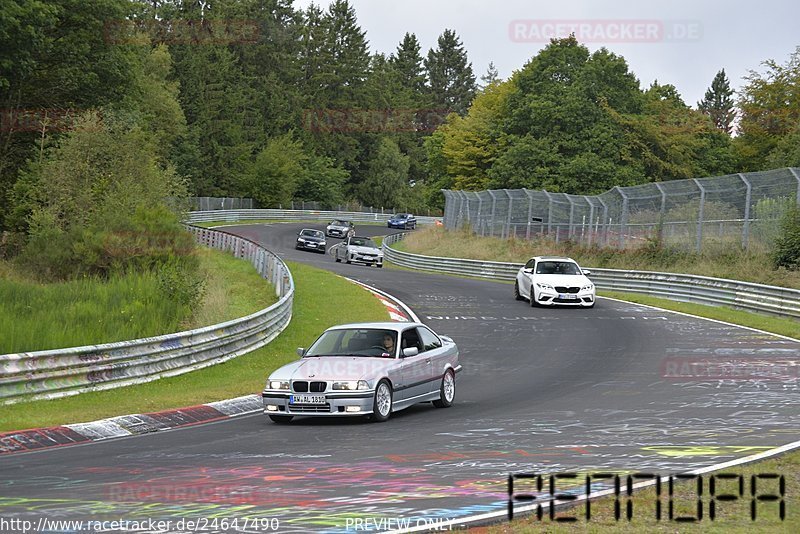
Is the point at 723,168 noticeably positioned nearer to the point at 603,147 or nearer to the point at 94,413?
the point at 603,147

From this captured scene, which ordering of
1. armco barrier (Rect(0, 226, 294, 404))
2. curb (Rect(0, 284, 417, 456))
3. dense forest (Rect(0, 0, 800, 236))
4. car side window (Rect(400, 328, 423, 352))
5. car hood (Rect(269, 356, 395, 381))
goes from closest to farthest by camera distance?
curb (Rect(0, 284, 417, 456)) < car hood (Rect(269, 356, 395, 381)) < car side window (Rect(400, 328, 423, 352)) < armco barrier (Rect(0, 226, 294, 404)) < dense forest (Rect(0, 0, 800, 236))

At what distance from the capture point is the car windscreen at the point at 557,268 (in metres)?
33.7

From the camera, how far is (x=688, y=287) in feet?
114

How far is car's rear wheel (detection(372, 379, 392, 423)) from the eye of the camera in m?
14.3

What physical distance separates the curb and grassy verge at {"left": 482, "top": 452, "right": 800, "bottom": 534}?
647cm

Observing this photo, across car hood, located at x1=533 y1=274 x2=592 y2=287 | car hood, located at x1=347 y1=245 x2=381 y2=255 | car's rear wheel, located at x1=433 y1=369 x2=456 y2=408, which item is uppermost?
car hood, located at x1=533 y1=274 x2=592 y2=287

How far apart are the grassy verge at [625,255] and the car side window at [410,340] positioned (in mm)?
18203

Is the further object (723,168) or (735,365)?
(723,168)

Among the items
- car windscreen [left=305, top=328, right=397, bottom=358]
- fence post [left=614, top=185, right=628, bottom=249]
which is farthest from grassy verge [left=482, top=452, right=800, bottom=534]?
fence post [left=614, top=185, right=628, bottom=249]

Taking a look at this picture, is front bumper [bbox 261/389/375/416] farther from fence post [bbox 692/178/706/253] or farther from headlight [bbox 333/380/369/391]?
fence post [bbox 692/178/706/253]

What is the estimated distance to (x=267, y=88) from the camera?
12450 centimetres

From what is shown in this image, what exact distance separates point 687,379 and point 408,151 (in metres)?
136

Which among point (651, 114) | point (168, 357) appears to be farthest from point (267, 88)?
point (168, 357)

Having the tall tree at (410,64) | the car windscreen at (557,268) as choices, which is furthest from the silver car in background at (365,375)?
the tall tree at (410,64)
